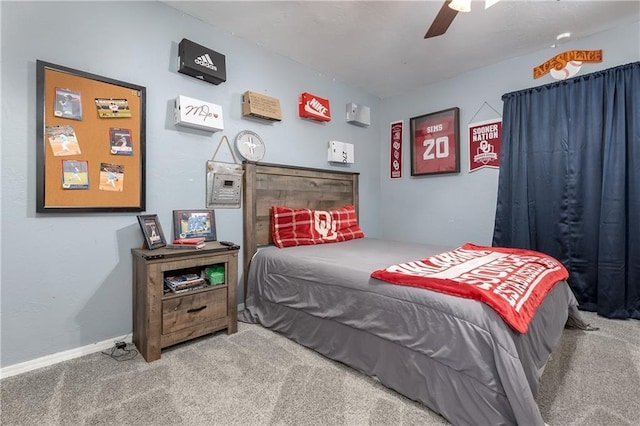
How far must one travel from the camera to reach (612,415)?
4.41 ft

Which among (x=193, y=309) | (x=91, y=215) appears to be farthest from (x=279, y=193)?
(x=91, y=215)

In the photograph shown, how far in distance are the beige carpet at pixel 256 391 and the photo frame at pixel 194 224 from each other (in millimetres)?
801

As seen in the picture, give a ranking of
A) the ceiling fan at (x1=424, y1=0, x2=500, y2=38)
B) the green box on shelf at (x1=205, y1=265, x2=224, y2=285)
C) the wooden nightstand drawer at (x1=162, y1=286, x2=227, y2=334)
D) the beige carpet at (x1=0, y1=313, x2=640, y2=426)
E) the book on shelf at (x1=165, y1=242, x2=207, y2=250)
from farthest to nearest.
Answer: the green box on shelf at (x1=205, y1=265, x2=224, y2=285)
the book on shelf at (x1=165, y1=242, x2=207, y2=250)
the wooden nightstand drawer at (x1=162, y1=286, x2=227, y2=334)
the ceiling fan at (x1=424, y1=0, x2=500, y2=38)
the beige carpet at (x1=0, y1=313, x2=640, y2=426)

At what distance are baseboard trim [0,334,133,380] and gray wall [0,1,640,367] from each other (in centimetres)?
3

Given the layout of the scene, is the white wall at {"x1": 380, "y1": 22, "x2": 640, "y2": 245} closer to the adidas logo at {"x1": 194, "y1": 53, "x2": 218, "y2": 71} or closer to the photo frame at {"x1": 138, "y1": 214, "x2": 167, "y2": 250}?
the adidas logo at {"x1": 194, "y1": 53, "x2": 218, "y2": 71}

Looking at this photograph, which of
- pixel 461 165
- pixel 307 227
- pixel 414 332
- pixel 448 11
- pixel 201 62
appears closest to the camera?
pixel 414 332

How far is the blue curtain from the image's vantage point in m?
2.45

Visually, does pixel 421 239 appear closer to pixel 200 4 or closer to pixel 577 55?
pixel 577 55

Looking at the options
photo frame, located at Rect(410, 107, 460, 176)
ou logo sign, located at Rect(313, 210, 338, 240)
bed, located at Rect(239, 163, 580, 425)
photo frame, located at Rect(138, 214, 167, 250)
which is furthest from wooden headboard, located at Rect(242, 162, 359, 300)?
photo frame, located at Rect(410, 107, 460, 176)

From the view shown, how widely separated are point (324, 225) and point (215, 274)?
46.1 inches

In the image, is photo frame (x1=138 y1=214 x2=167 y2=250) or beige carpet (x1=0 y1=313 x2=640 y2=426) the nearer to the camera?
beige carpet (x1=0 y1=313 x2=640 y2=426)

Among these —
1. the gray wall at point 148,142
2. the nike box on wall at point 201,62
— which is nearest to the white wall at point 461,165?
the gray wall at point 148,142

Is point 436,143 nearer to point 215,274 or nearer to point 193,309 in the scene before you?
point 215,274

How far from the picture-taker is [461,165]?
343cm
